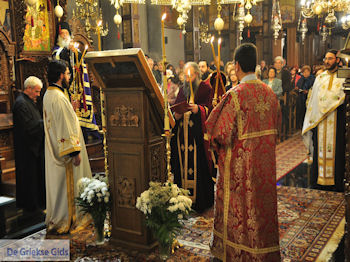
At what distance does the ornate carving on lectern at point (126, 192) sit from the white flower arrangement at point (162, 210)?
291 millimetres

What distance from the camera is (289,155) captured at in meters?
7.43

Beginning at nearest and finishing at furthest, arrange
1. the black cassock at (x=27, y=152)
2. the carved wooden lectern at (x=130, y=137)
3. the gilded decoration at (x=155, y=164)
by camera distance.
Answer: the carved wooden lectern at (x=130, y=137) → the gilded decoration at (x=155, y=164) → the black cassock at (x=27, y=152)

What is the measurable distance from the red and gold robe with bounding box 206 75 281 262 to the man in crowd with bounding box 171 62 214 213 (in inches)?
56.3

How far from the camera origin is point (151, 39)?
13.5 m

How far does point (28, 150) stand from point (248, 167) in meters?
3.01

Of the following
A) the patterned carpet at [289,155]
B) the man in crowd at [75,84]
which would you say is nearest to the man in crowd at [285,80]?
the patterned carpet at [289,155]

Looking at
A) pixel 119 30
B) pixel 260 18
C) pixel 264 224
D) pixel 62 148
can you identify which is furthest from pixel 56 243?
pixel 260 18

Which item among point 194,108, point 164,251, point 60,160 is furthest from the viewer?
point 194,108

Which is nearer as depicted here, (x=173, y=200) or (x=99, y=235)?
(x=173, y=200)

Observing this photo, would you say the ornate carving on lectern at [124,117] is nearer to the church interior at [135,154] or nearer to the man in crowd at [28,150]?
the church interior at [135,154]

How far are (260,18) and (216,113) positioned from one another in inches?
588

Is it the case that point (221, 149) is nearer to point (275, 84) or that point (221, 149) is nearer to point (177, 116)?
point (177, 116)

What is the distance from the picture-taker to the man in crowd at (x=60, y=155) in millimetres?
3703

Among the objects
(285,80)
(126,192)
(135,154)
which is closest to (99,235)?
(126,192)
